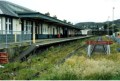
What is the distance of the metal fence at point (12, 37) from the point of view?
17.9 metres

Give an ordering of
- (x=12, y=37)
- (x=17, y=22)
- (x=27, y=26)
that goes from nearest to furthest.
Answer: (x=12, y=37) → (x=17, y=22) → (x=27, y=26)

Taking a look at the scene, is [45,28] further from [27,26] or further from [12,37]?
[12,37]

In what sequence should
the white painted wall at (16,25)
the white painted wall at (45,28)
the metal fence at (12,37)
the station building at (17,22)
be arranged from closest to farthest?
the metal fence at (12,37), the station building at (17,22), the white painted wall at (16,25), the white painted wall at (45,28)

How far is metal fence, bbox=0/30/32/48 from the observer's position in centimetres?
1793

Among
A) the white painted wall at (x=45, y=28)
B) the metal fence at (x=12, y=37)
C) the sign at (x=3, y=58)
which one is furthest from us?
the white painted wall at (x=45, y=28)

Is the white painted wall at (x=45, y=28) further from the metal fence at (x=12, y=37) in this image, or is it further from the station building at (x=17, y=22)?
the metal fence at (x=12, y=37)

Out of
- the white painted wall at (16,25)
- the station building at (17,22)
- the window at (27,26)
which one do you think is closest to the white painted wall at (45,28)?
the station building at (17,22)

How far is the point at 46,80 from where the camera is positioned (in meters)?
9.20

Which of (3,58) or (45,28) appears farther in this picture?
(45,28)

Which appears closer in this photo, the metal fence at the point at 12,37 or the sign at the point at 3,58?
the sign at the point at 3,58

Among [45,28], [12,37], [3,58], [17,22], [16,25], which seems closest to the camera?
[3,58]

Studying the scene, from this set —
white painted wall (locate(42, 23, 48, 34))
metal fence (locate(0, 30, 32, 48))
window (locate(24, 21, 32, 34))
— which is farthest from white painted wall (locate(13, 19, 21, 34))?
white painted wall (locate(42, 23, 48, 34))

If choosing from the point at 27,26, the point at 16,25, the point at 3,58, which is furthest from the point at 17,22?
the point at 3,58

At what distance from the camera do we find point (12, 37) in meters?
19.4
